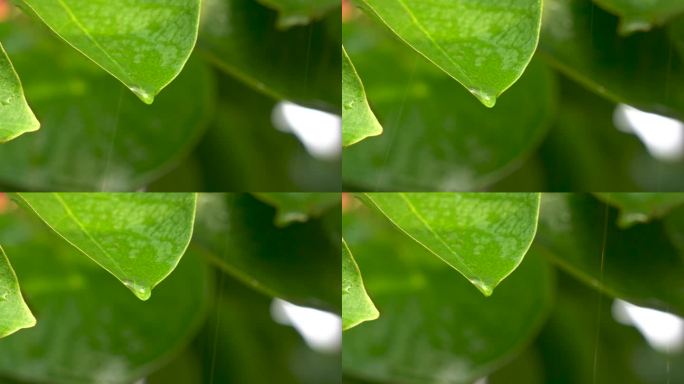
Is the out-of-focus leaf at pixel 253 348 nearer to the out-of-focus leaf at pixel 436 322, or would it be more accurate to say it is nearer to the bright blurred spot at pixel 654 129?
the out-of-focus leaf at pixel 436 322

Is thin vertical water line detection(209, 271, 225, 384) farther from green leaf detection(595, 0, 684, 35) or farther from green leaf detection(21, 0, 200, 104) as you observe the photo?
green leaf detection(595, 0, 684, 35)

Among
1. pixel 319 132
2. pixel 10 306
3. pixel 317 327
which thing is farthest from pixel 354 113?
pixel 10 306

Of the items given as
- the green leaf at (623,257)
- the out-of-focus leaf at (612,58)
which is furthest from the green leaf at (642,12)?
the green leaf at (623,257)

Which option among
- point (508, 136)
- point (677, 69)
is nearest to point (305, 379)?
point (508, 136)

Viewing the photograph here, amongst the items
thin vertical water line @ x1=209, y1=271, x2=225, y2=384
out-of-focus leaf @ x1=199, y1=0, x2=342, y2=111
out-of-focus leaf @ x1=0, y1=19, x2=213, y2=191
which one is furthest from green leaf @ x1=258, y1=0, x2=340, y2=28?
thin vertical water line @ x1=209, y1=271, x2=225, y2=384

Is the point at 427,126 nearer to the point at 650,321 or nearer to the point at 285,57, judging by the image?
the point at 285,57

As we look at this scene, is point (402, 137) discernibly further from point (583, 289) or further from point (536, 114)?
point (583, 289)
